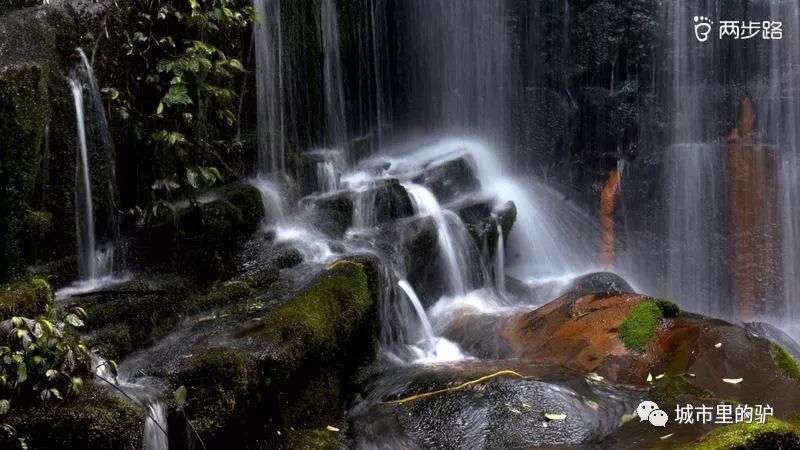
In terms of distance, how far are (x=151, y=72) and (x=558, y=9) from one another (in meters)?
9.37

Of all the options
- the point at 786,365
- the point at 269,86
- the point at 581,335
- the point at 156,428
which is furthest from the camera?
the point at 269,86

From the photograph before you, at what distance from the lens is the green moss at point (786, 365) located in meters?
5.90

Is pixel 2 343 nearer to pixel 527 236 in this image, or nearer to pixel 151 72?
pixel 151 72

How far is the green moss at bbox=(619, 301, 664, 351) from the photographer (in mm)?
7059

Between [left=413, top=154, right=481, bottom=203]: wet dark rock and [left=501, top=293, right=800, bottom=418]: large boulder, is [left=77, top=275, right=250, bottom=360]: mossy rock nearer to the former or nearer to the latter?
[left=501, top=293, right=800, bottom=418]: large boulder

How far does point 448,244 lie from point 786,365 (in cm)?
466

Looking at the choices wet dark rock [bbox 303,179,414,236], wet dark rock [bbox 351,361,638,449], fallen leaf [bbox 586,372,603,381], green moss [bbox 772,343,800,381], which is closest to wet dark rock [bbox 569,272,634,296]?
wet dark rock [bbox 303,179,414,236]

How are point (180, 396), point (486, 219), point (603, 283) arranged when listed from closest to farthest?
point (180, 396), point (603, 283), point (486, 219)

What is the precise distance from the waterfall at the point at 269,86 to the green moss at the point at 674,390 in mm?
5437

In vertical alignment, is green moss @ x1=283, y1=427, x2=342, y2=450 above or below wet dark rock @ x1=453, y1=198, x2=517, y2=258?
below

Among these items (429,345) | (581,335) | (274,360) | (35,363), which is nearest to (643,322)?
(581,335)

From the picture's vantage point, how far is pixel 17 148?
5.79m

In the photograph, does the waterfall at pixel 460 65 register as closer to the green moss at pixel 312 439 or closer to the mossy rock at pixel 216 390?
the green moss at pixel 312 439

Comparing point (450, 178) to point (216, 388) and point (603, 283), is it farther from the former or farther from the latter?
point (216, 388)
